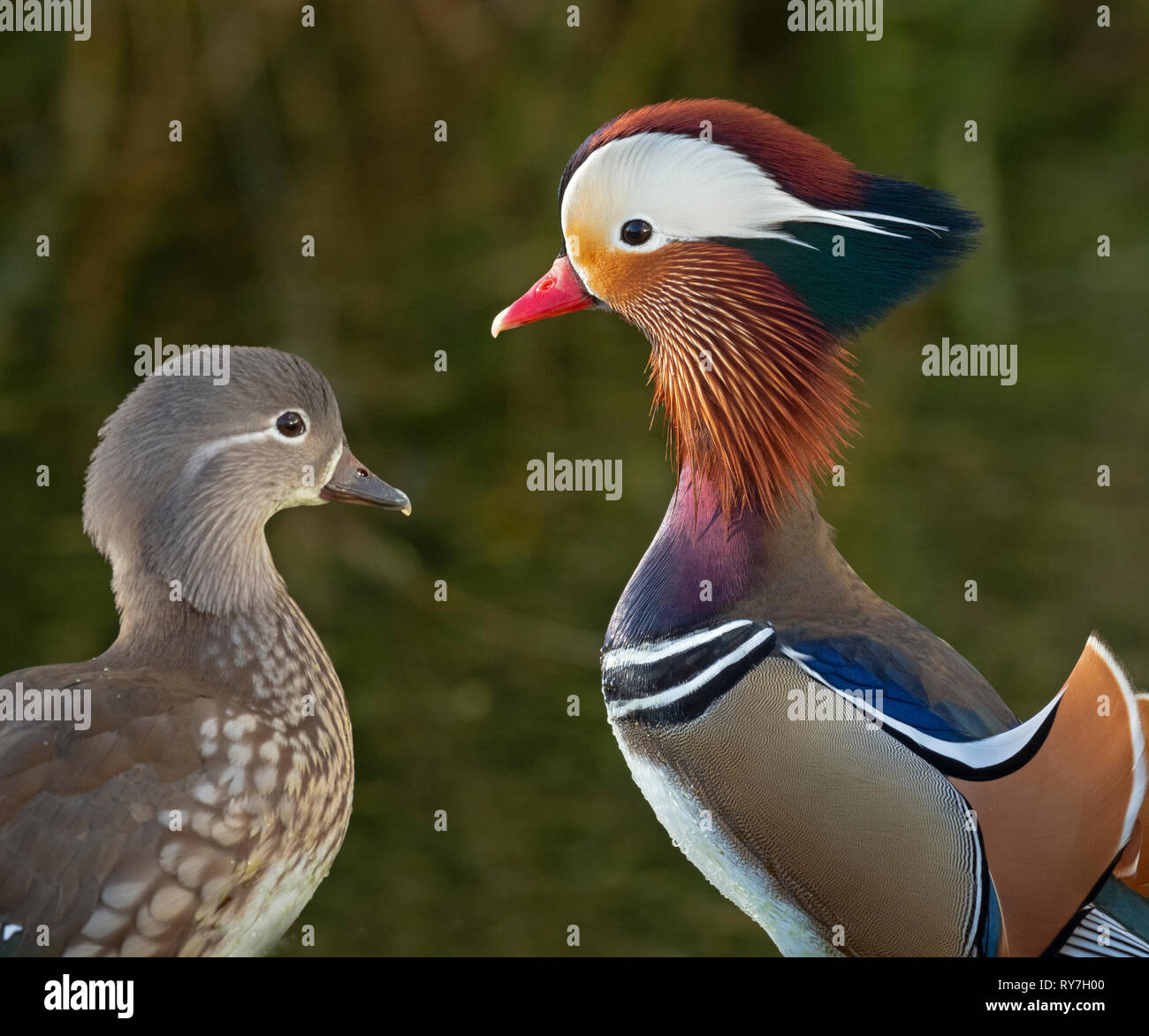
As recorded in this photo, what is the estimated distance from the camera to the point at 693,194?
4.87 feet

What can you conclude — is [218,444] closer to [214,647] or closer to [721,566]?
[214,647]

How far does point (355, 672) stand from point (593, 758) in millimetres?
492

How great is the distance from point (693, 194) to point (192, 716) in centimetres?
69

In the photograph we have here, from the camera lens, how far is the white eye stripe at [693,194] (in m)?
1.46

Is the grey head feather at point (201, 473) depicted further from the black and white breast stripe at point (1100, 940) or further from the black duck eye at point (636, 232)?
the black and white breast stripe at point (1100, 940)

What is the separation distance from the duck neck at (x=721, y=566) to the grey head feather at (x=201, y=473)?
38 cm

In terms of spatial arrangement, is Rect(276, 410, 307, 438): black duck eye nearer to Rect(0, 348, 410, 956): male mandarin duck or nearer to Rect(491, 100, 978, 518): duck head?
Rect(0, 348, 410, 956): male mandarin duck

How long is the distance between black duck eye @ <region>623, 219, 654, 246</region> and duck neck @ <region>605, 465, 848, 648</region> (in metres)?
0.25

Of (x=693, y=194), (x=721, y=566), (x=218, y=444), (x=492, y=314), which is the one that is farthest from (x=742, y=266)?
(x=492, y=314)

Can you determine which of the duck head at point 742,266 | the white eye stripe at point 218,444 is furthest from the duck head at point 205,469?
the duck head at point 742,266

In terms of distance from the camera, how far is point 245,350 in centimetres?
158

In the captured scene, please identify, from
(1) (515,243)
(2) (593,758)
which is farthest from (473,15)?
(2) (593,758)

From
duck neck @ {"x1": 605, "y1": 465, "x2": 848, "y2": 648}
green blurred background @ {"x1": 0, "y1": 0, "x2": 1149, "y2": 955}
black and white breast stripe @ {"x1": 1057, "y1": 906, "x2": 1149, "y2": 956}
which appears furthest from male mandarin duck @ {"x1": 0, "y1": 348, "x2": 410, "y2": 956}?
green blurred background @ {"x1": 0, "y1": 0, "x2": 1149, "y2": 955}

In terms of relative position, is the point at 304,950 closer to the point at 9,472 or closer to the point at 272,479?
the point at 272,479
